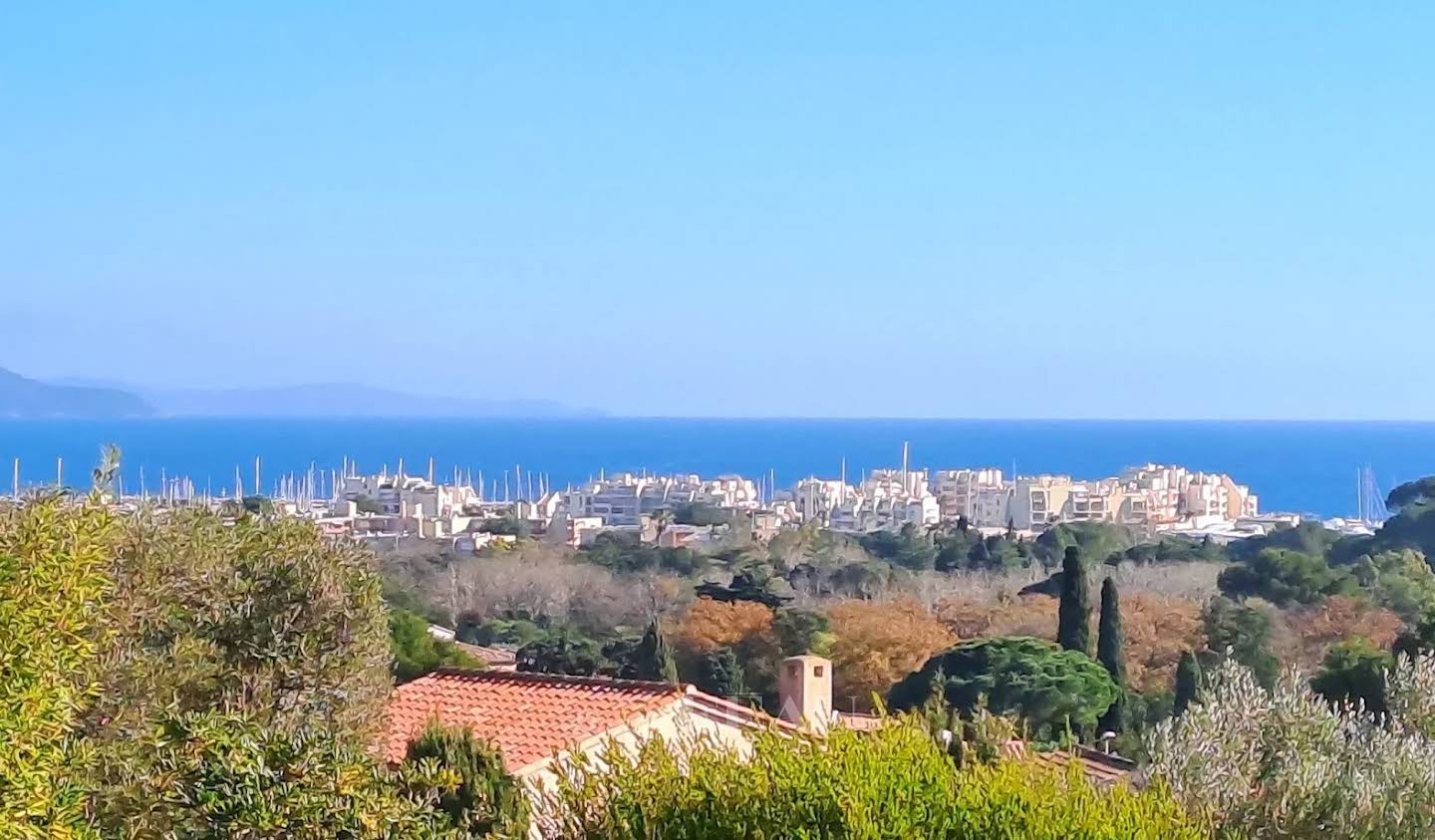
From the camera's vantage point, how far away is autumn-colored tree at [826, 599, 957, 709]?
24953 mm

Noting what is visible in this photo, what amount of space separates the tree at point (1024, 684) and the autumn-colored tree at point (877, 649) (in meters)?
1.27

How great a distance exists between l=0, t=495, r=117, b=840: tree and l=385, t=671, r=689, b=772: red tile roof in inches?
202

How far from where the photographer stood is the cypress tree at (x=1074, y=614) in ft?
85.6

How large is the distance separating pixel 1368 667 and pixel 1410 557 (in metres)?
17.9

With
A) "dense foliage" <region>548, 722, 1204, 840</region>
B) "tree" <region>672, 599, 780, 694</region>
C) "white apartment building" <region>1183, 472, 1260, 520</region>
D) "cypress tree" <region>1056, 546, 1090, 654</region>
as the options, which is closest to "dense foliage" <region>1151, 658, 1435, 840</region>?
"dense foliage" <region>548, 722, 1204, 840</region>

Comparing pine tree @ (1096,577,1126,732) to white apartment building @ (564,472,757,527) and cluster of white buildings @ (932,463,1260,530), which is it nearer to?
cluster of white buildings @ (932,463,1260,530)

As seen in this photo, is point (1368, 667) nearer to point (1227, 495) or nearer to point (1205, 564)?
point (1205, 564)

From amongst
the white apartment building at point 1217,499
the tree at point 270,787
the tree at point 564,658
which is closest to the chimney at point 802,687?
the tree at point 270,787

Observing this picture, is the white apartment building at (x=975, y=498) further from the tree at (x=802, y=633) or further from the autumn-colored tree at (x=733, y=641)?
the tree at (x=802, y=633)

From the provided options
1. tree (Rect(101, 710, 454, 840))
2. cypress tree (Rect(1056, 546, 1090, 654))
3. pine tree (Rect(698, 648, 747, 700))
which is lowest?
pine tree (Rect(698, 648, 747, 700))

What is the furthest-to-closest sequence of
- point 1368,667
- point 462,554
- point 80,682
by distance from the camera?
point 462,554 < point 1368,667 < point 80,682

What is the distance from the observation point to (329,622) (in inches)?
287

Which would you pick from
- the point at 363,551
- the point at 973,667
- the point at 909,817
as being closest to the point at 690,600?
the point at 973,667

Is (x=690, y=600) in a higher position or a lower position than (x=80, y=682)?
lower
